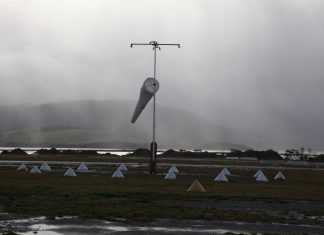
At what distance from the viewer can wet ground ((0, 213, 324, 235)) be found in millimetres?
19078

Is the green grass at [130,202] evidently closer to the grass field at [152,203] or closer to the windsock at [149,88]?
the grass field at [152,203]

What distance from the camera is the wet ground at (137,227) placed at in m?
19.1

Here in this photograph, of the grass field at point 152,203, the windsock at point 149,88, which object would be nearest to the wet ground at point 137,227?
the grass field at point 152,203

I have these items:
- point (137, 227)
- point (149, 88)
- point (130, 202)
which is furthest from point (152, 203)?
point (149, 88)

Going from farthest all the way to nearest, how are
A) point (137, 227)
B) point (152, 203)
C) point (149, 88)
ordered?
point (149, 88) → point (152, 203) → point (137, 227)

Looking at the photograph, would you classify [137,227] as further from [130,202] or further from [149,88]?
[149,88]

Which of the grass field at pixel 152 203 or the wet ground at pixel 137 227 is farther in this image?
the grass field at pixel 152 203

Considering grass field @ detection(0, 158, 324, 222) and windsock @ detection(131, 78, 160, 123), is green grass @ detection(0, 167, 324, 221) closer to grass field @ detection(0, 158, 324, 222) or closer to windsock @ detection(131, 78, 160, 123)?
grass field @ detection(0, 158, 324, 222)

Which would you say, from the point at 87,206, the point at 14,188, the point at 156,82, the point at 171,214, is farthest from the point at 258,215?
the point at 156,82

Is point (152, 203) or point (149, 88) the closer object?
point (152, 203)

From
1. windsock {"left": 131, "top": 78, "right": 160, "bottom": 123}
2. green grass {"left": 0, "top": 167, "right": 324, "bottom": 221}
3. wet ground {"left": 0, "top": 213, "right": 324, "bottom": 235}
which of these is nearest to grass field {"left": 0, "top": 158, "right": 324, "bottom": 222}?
green grass {"left": 0, "top": 167, "right": 324, "bottom": 221}

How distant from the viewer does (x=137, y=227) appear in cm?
2012

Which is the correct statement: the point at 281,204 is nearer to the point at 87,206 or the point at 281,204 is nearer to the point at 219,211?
the point at 219,211

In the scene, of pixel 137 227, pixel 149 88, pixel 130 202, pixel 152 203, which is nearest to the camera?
pixel 137 227
